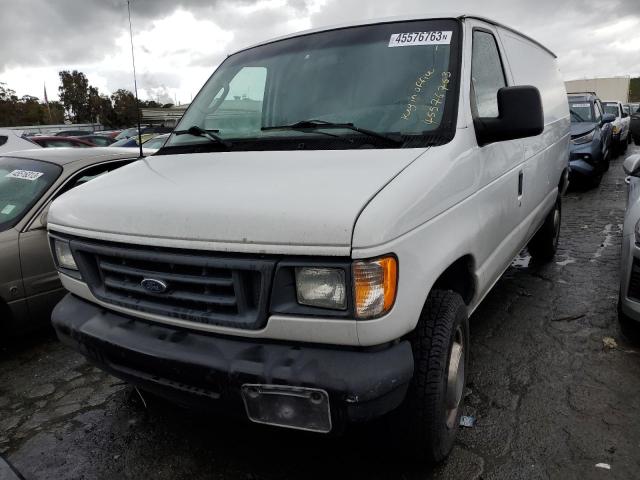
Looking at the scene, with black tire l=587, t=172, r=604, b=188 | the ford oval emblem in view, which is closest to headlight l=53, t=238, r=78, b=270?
the ford oval emblem

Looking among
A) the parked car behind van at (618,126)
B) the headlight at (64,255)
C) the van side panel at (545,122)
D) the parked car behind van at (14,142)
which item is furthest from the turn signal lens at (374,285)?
the parked car behind van at (618,126)

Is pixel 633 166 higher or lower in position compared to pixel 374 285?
higher

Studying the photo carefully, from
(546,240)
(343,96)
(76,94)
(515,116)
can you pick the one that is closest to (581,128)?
(546,240)

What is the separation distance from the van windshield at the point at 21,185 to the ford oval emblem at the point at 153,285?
219cm

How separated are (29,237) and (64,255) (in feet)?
4.75

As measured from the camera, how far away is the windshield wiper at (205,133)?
2.75 m

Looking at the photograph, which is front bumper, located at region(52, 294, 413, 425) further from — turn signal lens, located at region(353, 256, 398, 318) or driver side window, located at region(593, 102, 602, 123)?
driver side window, located at region(593, 102, 602, 123)

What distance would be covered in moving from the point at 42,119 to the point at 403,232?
78.8 meters

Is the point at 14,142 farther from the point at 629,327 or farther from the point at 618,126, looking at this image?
the point at 618,126

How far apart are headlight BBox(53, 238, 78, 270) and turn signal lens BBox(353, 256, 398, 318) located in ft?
4.90

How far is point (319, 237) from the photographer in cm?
175

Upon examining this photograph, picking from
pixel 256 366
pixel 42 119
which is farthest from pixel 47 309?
pixel 42 119

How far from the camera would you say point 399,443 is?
2.17 meters

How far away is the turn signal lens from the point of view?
1.75m
